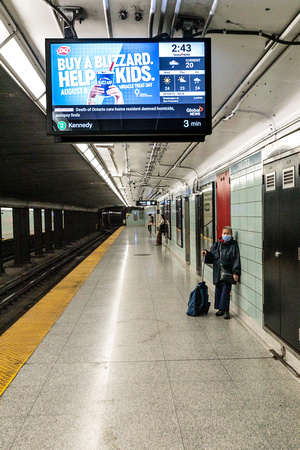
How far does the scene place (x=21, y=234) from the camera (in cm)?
1055

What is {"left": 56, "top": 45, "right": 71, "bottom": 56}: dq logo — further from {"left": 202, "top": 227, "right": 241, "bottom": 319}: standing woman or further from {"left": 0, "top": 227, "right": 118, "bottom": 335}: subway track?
{"left": 0, "top": 227, "right": 118, "bottom": 335}: subway track

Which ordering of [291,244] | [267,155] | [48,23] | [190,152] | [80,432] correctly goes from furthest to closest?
[190,152] < [267,155] < [291,244] < [48,23] < [80,432]

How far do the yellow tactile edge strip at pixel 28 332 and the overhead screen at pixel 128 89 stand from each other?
2.37 metres

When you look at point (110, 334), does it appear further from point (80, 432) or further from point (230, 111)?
point (230, 111)

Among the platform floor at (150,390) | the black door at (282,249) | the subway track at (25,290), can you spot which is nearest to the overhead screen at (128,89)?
the black door at (282,249)

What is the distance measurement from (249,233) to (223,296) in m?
1.03

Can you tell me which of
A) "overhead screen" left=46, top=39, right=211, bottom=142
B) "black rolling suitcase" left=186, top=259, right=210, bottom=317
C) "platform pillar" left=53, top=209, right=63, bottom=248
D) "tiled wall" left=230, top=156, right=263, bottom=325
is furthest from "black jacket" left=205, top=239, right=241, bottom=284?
"platform pillar" left=53, top=209, right=63, bottom=248

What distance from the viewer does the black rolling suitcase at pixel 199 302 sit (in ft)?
14.9

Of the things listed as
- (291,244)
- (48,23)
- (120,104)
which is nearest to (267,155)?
(291,244)

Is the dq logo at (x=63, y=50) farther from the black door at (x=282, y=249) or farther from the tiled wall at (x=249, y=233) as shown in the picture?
the tiled wall at (x=249, y=233)

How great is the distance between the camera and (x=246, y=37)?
237cm

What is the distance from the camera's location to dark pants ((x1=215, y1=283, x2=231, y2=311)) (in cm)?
443

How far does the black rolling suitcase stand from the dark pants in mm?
182

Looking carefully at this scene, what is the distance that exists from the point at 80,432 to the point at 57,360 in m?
1.17
